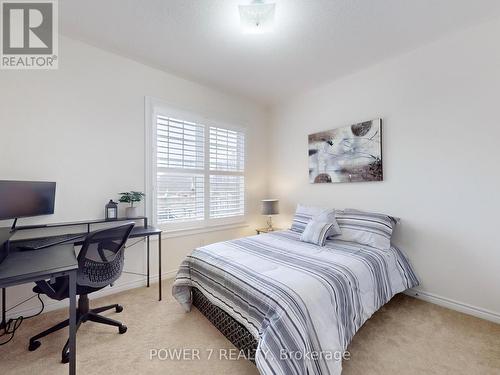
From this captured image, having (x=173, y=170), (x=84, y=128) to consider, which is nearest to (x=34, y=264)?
(x=84, y=128)

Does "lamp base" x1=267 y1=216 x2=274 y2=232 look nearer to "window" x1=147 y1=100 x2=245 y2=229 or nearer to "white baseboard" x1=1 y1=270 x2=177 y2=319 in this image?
"window" x1=147 y1=100 x2=245 y2=229

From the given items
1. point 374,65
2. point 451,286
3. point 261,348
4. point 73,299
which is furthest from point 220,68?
point 451,286

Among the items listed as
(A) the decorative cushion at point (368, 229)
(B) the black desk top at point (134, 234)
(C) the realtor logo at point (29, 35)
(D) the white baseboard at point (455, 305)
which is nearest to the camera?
(B) the black desk top at point (134, 234)

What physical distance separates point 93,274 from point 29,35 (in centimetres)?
226

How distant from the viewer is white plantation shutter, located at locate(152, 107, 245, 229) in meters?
2.97

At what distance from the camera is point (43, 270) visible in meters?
1.29

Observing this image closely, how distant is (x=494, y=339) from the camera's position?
5.87ft

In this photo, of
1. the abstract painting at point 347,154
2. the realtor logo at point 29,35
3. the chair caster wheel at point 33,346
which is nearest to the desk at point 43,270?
the chair caster wheel at point 33,346

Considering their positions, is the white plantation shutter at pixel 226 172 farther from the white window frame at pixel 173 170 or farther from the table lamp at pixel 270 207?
the table lamp at pixel 270 207

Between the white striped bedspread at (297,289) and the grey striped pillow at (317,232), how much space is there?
79 mm

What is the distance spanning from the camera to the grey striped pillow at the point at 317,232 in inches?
97.3

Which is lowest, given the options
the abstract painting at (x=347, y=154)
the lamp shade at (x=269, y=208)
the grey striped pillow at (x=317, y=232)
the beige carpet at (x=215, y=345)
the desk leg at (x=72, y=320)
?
the beige carpet at (x=215, y=345)

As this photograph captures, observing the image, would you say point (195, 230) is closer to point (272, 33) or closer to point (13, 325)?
point (13, 325)

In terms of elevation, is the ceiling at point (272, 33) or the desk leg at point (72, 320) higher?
the ceiling at point (272, 33)
